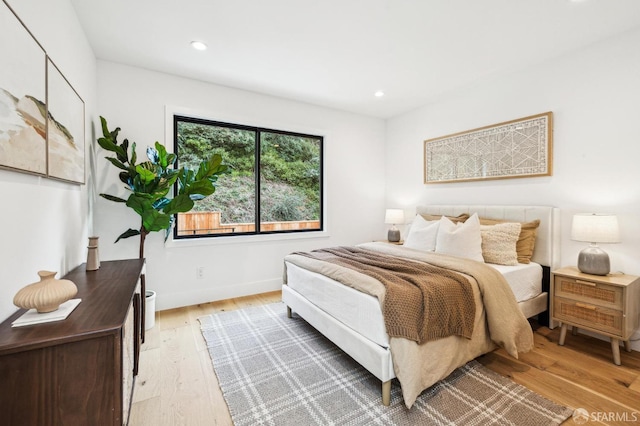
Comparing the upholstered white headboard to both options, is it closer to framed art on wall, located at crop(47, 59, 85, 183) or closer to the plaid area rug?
the plaid area rug

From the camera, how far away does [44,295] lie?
45.8 inches

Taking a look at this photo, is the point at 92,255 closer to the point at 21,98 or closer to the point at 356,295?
the point at 21,98

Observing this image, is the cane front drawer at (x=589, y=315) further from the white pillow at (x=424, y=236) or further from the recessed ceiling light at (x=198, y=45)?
the recessed ceiling light at (x=198, y=45)

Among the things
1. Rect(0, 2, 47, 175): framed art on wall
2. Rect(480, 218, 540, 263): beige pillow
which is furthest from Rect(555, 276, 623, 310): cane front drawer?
Rect(0, 2, 47, 175): framed art on wall

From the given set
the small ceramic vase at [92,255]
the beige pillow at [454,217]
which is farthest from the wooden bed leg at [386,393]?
the beige pillow at [454,217]

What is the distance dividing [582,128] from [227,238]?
12.6ft

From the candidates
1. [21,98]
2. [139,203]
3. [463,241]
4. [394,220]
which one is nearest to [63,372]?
[21,98]

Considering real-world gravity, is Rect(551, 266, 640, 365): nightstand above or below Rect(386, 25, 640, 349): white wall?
below

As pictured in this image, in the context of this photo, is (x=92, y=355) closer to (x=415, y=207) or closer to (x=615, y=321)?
(x=615, y=321)

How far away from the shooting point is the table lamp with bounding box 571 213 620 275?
2293mm

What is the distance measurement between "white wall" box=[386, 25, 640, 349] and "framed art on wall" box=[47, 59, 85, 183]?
12.9ft

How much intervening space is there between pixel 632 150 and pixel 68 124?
429 centimetres

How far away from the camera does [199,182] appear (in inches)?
108

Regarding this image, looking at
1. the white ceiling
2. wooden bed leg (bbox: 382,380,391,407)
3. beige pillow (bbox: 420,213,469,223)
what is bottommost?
wooden bed leg (bbox: 382,380,391,407)
